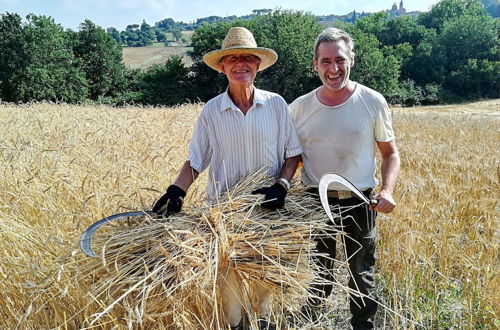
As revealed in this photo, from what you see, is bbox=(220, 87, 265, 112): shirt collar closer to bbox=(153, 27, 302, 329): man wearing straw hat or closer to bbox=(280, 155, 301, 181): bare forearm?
bbox=(153, 27, 302, 329): man wearing straw hat

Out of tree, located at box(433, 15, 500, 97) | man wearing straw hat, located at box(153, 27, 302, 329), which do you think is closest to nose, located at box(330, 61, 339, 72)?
man wearing straw hat, located at box(153, 27, 302, 329)

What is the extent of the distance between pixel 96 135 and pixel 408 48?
51846mm

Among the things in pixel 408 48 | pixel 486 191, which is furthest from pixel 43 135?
pixel 408 48

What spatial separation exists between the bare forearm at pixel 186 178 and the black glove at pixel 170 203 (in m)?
0.16

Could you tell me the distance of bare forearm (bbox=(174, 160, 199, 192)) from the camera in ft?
6.48

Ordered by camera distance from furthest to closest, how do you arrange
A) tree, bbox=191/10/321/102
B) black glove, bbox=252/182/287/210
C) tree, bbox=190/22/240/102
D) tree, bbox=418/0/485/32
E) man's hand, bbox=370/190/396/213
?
tree, bbox=418/0/485/32
tree, bbox=191/10/321/102
tree, bbox=190/22/240/102
man's hand, bbox=370/190/396/213
black glove, bbox=252/182/287/210

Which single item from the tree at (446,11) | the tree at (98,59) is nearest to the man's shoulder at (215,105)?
the tree at (98,59)

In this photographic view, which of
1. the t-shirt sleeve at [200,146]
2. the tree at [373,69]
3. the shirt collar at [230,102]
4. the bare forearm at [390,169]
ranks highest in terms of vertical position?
the shirt collar at [230,102]

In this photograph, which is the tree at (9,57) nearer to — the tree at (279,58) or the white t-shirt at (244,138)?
the tree at (279,58)

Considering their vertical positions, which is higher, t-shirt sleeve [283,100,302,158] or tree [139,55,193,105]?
t-shirt sleeve [283,100,302,158]

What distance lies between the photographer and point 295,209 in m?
1.81

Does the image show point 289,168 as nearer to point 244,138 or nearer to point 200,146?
point 244,138

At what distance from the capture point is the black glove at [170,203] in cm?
176

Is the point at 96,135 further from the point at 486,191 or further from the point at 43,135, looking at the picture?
the point at 486,191
